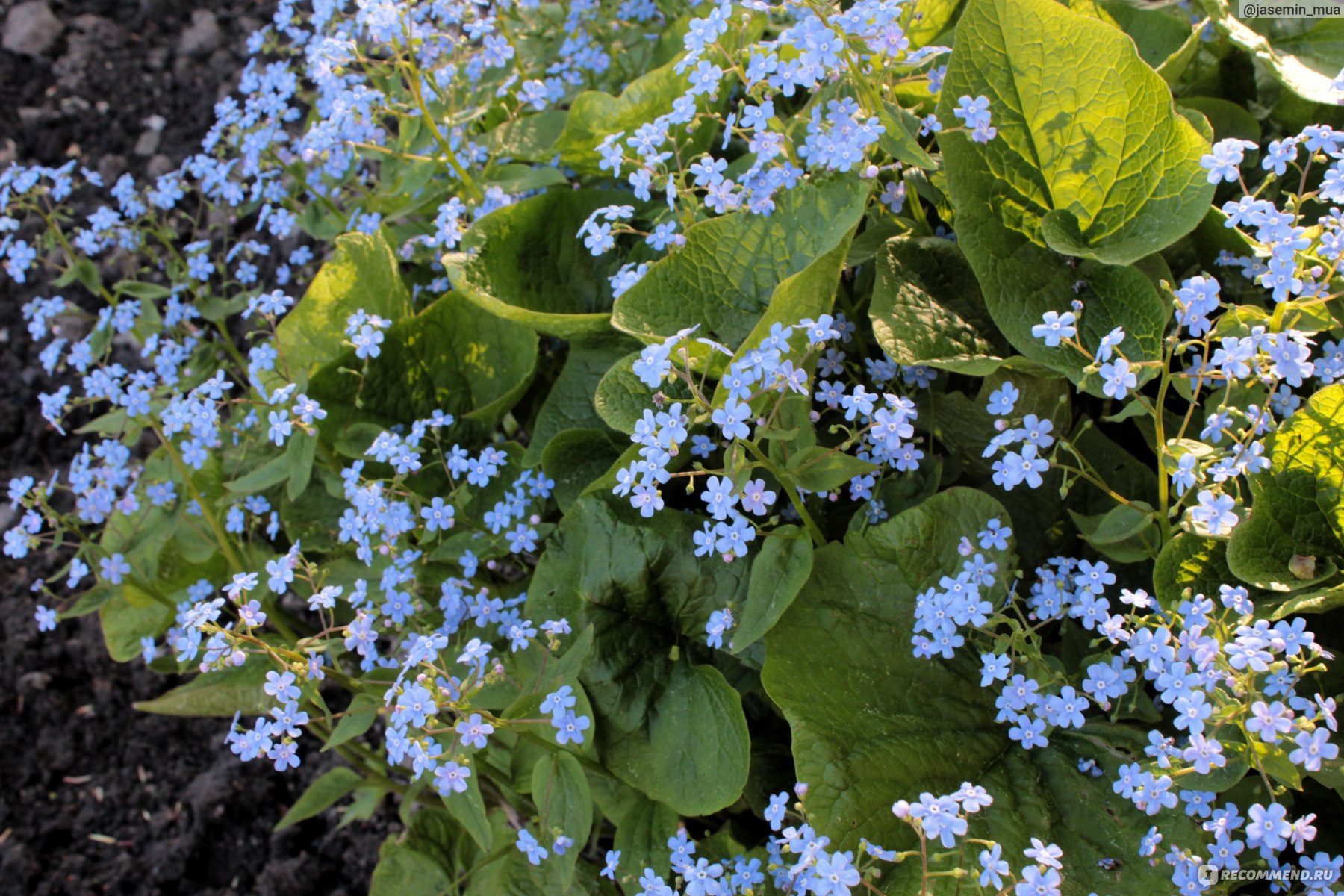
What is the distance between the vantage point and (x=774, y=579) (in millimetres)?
2078

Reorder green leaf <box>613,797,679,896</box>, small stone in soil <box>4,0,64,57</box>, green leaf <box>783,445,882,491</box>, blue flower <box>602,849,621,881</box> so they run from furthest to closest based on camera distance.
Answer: small stone in soil <box>4,0,64,57</box> → green leaf <box>613,797,679,896</box> → blue flower <box>602,849,621,881</box> → green leaf <box>783,445,882,491</box>

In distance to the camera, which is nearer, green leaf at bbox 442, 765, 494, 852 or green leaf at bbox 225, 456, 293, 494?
green leaf at bbox 442, 765, 494, 852

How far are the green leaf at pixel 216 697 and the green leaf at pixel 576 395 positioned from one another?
103 centimetres

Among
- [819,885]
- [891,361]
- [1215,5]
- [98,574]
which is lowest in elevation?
[98,574]

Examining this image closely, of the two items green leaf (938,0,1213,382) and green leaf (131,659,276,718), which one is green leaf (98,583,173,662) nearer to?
green leaf (131,659,276,718)

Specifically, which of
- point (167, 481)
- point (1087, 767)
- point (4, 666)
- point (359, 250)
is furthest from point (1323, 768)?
point (4, 666)

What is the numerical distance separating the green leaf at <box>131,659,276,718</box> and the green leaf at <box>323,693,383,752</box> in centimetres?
98

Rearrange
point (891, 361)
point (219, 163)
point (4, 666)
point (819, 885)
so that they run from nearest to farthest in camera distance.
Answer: point (819, 885) → point (891, 361) → point (219, 163) → point (4, 666)

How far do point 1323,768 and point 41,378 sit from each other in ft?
15.3

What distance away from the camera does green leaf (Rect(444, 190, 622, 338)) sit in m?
2.60

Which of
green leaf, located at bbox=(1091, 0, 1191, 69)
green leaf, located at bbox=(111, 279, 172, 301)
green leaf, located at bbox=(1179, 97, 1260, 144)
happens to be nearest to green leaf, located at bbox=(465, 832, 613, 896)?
green leaf, located at bbox=(111, 279, 172, 301)

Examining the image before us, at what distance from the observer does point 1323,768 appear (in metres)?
1.77

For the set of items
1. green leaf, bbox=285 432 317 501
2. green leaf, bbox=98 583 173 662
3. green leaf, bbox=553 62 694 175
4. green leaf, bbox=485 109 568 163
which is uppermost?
green leaf, bbox=553 62 694 175

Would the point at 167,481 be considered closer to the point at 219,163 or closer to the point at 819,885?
the point at 219,163
